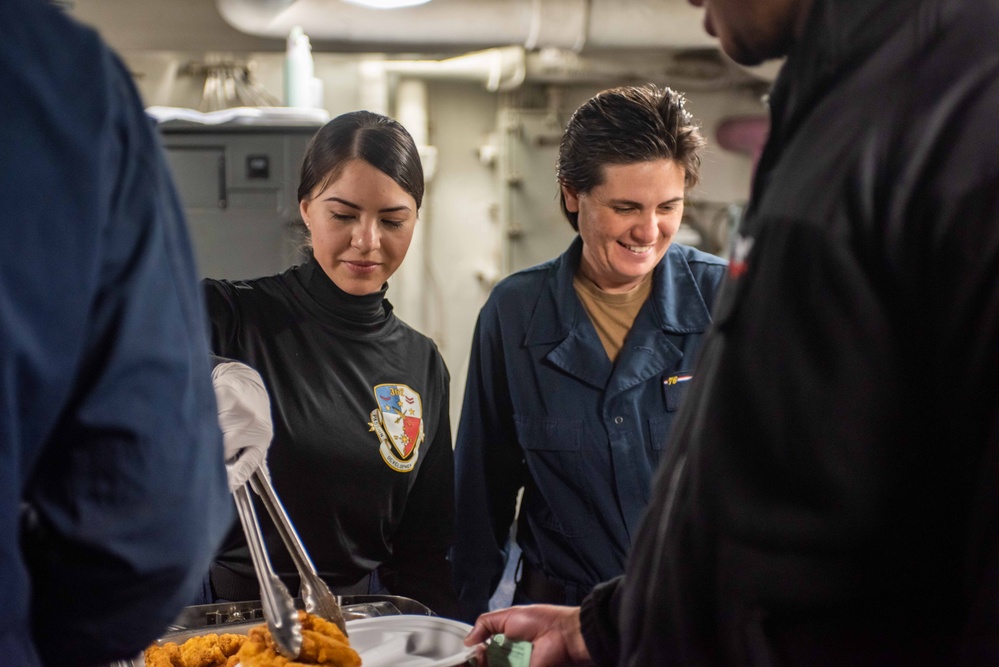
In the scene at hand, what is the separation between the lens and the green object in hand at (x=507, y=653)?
1024 millimetres

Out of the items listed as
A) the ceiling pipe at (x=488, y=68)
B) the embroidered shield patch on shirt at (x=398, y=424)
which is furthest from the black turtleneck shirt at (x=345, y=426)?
the ceiling pipe at (x=488, y=68)

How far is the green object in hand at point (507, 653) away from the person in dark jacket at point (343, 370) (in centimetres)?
36

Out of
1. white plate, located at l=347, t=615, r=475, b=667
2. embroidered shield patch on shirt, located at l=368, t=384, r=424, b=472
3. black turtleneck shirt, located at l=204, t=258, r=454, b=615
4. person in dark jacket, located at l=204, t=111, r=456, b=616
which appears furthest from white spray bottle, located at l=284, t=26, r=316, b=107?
white plate, located at l=347, t=615, r=475, b=667

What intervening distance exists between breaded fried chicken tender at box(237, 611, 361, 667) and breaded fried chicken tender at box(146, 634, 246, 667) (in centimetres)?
3

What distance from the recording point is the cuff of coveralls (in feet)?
3.08

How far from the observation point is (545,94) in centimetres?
352

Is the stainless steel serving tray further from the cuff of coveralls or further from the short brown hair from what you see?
the short brown hair

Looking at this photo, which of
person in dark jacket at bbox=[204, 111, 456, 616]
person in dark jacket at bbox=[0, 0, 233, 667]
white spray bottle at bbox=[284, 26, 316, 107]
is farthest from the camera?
white spray bottle at bbox=[284, 26, 316, 107]

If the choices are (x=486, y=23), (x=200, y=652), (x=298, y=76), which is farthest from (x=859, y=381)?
(x=486, y=23)

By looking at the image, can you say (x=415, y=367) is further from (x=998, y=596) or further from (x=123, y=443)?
(x=998, y=596)

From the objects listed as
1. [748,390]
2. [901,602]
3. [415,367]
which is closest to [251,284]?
[415,367]

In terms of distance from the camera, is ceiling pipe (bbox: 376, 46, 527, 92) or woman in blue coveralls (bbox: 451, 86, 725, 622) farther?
ceiling pipe (bbox: 376, 46, 527, 92)

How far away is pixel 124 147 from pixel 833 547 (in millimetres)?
560

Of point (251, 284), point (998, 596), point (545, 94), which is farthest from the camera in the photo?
point (545, 94)
